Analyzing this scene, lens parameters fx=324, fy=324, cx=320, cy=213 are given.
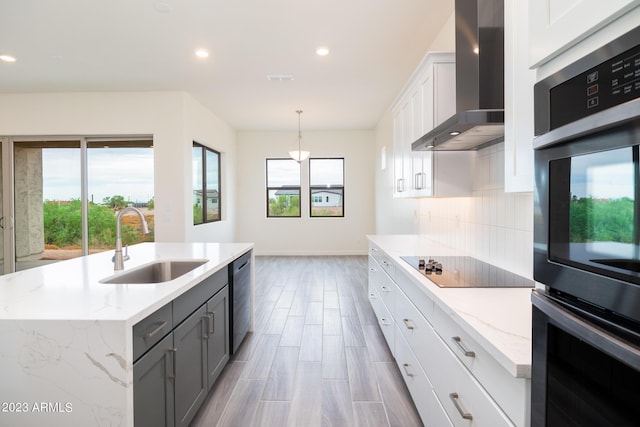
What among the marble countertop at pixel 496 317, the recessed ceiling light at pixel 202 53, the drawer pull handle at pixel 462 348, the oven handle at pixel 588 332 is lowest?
the drawer pull handle at pixel 462 348

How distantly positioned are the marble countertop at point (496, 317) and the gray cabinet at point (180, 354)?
4.09 feet

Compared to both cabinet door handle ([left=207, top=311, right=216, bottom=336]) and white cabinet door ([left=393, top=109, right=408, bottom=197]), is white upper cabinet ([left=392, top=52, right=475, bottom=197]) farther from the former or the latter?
cabinet door handle ([left=207, top=311, right=216, bottom=336])

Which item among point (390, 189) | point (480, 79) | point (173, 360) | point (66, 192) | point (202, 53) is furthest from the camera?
point (390, 189)

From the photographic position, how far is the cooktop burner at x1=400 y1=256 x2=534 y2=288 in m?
1.63

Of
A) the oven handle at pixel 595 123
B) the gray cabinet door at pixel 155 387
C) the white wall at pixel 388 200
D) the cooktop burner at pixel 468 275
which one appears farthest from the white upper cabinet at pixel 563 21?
the white wall at pixel 388 200

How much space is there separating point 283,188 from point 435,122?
19.2 feet

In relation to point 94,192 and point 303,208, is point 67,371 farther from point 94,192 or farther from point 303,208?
point 303,208

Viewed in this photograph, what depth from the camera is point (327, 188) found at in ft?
25.9

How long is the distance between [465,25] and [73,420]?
2.78 metres

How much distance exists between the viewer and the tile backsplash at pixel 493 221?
71.4 inches

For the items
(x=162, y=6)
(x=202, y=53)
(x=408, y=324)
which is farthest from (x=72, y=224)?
(x=408, y=324)

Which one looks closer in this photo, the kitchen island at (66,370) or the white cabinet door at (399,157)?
the kitchen island at (66,370)

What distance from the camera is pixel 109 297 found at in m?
1.42

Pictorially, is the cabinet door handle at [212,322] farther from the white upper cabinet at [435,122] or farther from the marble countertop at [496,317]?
the white upper cabinet at [435,122]
